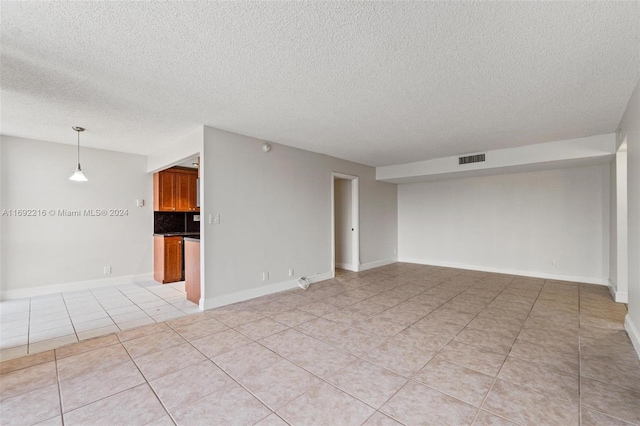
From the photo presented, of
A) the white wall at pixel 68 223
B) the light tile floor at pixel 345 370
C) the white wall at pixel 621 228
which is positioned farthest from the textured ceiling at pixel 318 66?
the light tile floor at pixel 345 370

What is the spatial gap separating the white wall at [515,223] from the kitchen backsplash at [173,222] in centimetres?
539

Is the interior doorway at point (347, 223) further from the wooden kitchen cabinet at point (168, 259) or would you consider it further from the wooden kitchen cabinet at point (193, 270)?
the wooden kitchen cabinet at point (168, 259)

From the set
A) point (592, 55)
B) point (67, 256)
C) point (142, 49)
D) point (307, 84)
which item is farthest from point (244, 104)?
point (67, 256)

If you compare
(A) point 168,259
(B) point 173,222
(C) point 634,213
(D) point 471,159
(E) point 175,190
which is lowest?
(A) point 168,259

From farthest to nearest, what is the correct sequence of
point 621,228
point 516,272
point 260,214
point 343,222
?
point 343,222, point 516,272, point 260,214, point 621,228

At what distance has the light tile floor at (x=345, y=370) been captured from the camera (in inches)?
69.2

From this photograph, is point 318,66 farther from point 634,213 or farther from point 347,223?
point 347,223

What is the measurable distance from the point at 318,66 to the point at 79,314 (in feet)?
13.9

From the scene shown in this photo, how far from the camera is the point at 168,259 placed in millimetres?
5312

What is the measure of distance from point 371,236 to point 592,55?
16.4 ft

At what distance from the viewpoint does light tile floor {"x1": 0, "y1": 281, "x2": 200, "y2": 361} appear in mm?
2871

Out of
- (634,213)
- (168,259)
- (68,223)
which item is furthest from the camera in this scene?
(168,259)

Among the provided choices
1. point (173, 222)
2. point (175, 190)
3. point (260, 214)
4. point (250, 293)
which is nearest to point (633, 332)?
point (250, 293)

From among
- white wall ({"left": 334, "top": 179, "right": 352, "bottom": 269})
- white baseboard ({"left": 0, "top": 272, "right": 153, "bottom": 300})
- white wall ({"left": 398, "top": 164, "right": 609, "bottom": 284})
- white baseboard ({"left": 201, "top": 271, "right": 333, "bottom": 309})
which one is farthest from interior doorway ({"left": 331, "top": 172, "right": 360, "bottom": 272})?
white baseboard ({"left": 0, "top": 272, "right": 153, "bottom": 300})
